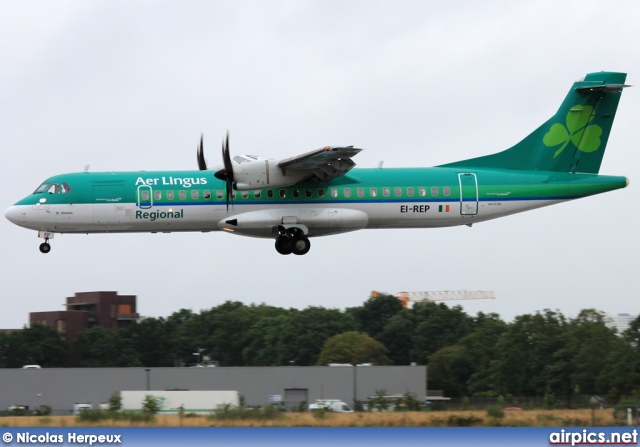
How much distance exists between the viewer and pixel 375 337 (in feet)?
305

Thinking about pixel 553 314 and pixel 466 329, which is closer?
pixel 553 314

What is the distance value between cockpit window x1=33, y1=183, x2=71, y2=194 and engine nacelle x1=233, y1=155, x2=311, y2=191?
20.3 feet

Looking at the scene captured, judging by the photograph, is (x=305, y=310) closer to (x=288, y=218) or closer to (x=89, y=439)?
(x=288, y=218)

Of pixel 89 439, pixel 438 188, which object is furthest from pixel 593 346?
pixel 89 439

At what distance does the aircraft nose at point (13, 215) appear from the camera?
34.1m

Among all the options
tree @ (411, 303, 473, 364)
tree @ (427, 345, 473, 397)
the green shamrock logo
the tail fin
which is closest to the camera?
the tail fin

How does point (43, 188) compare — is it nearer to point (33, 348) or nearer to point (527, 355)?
point (527, 355)

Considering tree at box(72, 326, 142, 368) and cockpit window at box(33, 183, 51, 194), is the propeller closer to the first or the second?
cockpit window at box(33, 183, 51, 194)

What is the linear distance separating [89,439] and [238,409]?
24.0 feet

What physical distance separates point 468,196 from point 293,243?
6321 mm

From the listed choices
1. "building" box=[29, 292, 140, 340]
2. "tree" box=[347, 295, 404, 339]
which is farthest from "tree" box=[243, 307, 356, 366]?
"building" box=[29, 292, 140, 340]

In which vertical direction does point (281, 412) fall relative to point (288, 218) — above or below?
below

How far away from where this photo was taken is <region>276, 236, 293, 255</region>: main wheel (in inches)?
1351

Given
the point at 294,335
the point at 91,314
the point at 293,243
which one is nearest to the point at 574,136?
the point at 293,243
